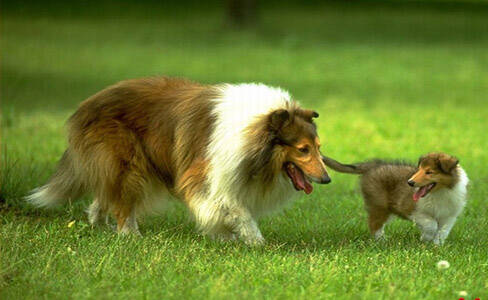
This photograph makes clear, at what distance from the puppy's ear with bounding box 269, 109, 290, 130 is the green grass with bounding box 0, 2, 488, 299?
951mm

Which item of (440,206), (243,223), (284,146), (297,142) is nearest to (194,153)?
(243,223)

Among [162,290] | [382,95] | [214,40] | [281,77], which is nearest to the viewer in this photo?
[162,290]

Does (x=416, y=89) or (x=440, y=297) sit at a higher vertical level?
(x=440, y=297)

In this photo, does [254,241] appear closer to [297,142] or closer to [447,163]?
[297,142]

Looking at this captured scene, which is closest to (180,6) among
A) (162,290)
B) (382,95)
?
(382,95)

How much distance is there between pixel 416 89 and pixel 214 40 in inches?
358

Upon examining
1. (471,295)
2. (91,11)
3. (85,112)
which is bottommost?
(91,11)

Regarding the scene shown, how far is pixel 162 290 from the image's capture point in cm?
593

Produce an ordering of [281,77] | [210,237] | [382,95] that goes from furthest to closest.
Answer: [281,77] < [382,95] < [210,237]

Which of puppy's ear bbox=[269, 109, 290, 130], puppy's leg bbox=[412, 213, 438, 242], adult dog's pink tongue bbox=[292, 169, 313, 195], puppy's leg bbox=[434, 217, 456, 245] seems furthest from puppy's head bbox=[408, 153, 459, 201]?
puppy's ear bbox=[269, 109, 290, 130]

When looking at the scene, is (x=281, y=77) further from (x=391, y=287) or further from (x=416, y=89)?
(x=391, y=287)

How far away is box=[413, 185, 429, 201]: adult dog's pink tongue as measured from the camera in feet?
27.0

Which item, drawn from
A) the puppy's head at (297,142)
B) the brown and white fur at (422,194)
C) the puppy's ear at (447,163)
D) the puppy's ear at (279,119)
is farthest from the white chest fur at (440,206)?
the puppy's ear at (279,119)

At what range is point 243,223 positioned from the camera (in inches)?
303
